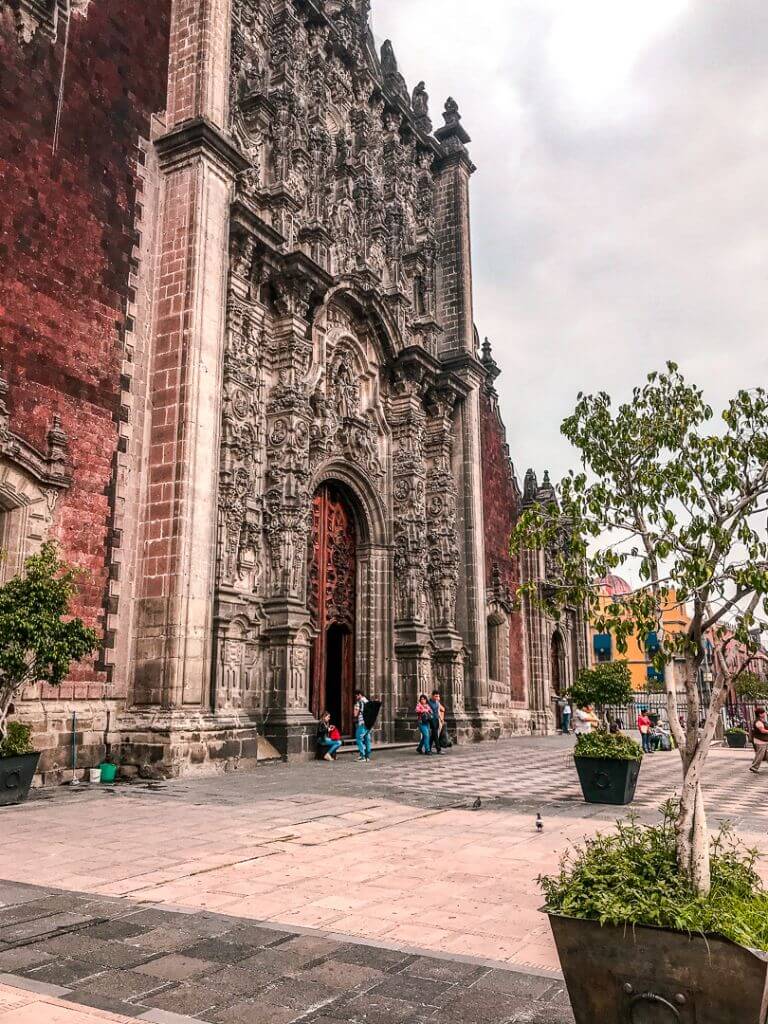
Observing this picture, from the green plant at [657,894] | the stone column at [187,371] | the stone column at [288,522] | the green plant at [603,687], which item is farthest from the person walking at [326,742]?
the green plant at [657,894]

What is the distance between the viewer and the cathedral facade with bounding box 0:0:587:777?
44.6 feet

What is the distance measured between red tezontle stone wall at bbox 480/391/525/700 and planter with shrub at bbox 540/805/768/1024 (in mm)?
25004

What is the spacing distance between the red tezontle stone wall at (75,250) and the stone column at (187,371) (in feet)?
2.47

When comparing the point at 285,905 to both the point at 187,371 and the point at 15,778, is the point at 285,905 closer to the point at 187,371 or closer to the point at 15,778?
the point at 15,778

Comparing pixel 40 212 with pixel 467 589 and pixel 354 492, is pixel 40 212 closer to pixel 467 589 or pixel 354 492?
pixel 354 492

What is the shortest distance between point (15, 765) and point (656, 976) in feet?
31.9

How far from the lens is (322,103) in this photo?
71.3 feet

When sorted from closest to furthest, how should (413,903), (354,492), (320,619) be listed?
(413,903)
(320,619)
(354,492)

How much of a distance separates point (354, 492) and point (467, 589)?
5956mm

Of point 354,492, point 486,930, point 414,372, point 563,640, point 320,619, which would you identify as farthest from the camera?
point 563,640

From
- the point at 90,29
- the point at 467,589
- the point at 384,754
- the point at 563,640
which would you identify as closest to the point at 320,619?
the point at 384,754

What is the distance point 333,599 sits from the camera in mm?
20672

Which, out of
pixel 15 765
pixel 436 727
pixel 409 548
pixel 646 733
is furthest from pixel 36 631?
pixel 646 733

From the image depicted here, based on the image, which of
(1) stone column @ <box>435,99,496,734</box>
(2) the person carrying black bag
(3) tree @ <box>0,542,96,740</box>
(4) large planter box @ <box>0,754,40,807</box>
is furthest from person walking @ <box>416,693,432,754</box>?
(4) large planter box @ <box>0,754,40,807</box>
